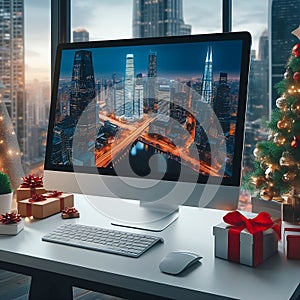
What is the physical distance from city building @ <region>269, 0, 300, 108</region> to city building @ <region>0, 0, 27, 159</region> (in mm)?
1442

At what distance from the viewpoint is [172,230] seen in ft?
4.62

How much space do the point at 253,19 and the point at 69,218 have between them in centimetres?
143

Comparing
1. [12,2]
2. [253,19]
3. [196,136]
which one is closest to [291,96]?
[196,136]

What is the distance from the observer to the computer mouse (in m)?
1.04

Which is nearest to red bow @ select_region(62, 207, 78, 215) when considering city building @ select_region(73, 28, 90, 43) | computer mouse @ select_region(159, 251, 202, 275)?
computer mouse @ select_region(159, 251, 202, 275)

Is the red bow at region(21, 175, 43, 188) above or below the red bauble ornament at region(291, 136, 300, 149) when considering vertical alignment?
below

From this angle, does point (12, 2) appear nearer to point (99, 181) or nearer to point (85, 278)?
point (99, 181)

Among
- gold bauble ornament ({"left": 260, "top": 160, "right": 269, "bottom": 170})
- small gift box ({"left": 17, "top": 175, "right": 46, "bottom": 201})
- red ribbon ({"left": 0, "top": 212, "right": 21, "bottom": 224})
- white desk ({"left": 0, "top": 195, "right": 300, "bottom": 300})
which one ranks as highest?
gold bauble ornament ({"left": 260, "top": 160, "right": 269, "bottom": 170})

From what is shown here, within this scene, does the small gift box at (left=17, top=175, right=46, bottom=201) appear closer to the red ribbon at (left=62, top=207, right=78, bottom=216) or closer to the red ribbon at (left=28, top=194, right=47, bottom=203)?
the red ribbon at (left=28, top=194, right=47, bottom=203)

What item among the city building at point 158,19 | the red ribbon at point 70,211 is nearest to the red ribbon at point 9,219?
the red ribbon at point 70,211

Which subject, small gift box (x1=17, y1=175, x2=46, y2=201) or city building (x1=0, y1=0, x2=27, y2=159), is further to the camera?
city building (x1=0, y1=0, x2=27, y2=159)

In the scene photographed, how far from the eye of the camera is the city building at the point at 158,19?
8.09 ft

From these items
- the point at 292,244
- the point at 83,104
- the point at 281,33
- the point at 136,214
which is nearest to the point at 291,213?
the point at 292,244

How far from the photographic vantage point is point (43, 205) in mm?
1542
